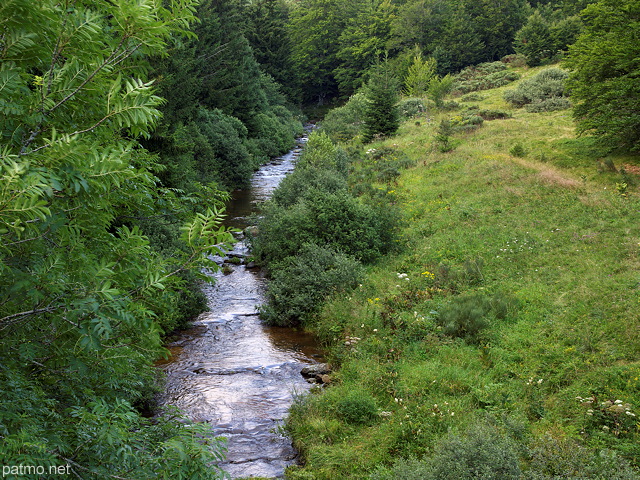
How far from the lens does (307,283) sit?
→ 544 inches

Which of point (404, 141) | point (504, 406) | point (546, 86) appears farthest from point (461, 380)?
point (546, 86)

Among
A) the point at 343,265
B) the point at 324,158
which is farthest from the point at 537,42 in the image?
the point at 343,265

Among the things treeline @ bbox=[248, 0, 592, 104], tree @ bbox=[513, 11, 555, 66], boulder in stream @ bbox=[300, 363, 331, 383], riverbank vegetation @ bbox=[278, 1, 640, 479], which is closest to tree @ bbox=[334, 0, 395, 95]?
treeline @ bbox=[248, 0, 592, 104]

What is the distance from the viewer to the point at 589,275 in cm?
1125

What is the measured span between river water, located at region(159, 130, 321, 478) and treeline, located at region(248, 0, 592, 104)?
Answer: 49866mm

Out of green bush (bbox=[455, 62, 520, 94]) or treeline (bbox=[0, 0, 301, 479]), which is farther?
green bush (bbox=[455, 62, 520, 94])

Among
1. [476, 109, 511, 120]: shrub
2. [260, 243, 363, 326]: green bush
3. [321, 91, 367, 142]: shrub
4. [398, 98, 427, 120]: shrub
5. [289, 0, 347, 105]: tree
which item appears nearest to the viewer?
[260, 243, 363, 326]: green bush

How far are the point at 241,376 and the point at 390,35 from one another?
74.8 m

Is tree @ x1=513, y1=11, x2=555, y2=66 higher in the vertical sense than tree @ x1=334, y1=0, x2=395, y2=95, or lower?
lower

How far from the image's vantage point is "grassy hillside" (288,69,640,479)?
6.62 m

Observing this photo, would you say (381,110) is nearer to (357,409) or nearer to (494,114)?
Answer: (494,114)

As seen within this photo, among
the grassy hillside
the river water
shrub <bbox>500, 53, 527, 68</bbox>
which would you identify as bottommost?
the river water

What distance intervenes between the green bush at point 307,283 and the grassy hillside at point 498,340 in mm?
634

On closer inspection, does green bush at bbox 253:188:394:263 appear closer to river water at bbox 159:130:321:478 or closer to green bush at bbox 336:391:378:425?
river water at bbox 159:130:321:478
